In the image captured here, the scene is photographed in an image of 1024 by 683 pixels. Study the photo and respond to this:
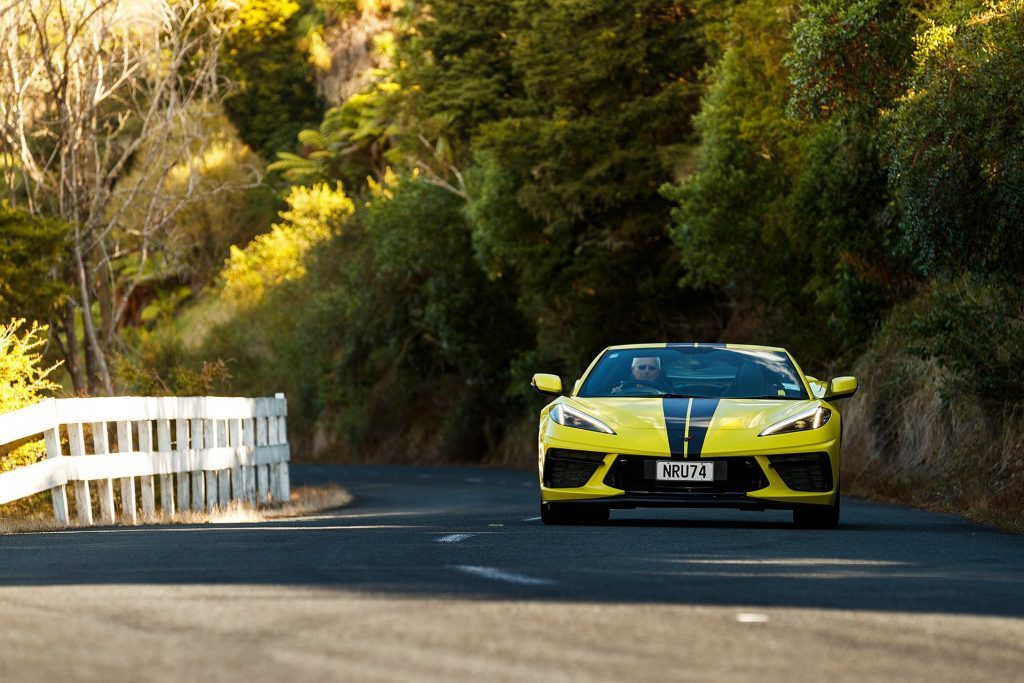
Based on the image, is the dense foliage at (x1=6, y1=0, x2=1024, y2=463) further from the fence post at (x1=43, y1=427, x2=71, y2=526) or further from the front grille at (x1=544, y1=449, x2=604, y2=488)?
the fence post at (x1=43, y1=427, x2=71, y2=526)

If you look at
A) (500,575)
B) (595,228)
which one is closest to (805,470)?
(500,575)

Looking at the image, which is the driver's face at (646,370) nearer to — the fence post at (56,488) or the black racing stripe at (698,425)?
the black racing stripe at (698,425)

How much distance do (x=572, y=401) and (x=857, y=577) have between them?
5332 mm

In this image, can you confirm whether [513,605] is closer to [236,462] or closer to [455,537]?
[455,537]

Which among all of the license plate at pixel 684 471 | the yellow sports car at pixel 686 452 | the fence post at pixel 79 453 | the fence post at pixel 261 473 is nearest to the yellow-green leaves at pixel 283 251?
the fence post at pixel 261 473

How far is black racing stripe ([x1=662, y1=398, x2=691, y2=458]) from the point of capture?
15000 mm

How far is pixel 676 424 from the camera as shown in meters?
15.1

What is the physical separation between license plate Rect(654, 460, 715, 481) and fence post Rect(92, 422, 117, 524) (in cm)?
591

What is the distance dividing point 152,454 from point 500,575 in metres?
9.68

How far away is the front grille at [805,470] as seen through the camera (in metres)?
15.2

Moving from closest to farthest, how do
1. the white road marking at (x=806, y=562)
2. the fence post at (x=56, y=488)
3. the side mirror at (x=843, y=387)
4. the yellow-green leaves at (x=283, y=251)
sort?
the white road marking at (x=806, y=562) → the side mirror at (x=843, y=387) → the fence post at (x=56, y=488) → the yellow-green leaves at (x=283, y=251)

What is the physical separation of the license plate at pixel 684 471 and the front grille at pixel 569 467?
0.46 m

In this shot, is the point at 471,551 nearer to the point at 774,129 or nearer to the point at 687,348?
the point at 687,348

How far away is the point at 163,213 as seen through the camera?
37594 millimetres
